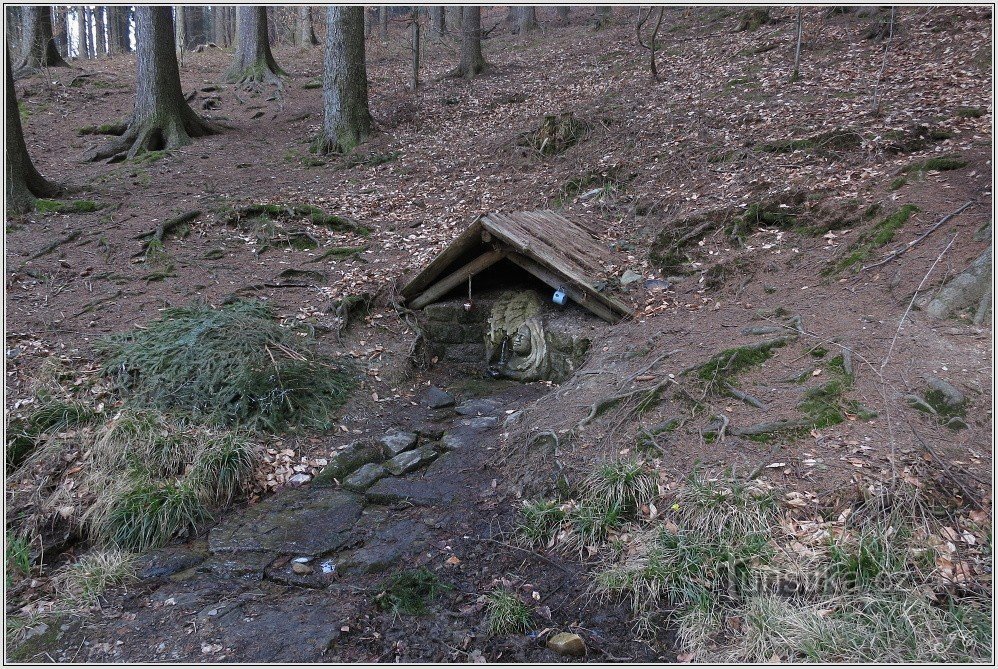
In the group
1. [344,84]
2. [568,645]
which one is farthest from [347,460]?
[344,84]

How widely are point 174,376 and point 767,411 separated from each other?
17.0 ft

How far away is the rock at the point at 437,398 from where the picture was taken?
6.89 m

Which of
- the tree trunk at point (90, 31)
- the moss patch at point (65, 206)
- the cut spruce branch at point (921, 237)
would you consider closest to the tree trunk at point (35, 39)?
the moss patch at point (65, 206)

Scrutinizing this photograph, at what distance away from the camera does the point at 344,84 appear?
484 inches

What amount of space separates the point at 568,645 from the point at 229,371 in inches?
160

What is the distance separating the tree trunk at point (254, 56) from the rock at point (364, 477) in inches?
569

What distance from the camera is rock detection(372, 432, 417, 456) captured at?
5.93 m

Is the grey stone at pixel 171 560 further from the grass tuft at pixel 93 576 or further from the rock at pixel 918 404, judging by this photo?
the rock at pixel 918 404

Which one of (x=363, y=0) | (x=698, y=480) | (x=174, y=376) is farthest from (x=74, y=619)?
(x=363, y=0)

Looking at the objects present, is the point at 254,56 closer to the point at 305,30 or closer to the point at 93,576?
the point at 305,30

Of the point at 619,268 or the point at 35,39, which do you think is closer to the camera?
the point at 619,268

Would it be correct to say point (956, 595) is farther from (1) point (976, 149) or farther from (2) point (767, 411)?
(1) point (976, 149)

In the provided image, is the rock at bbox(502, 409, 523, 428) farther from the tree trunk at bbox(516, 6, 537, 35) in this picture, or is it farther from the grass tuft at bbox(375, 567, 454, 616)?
the tree trunk at bbox(516, 6, 537, 35)

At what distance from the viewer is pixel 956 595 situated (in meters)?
3.27
